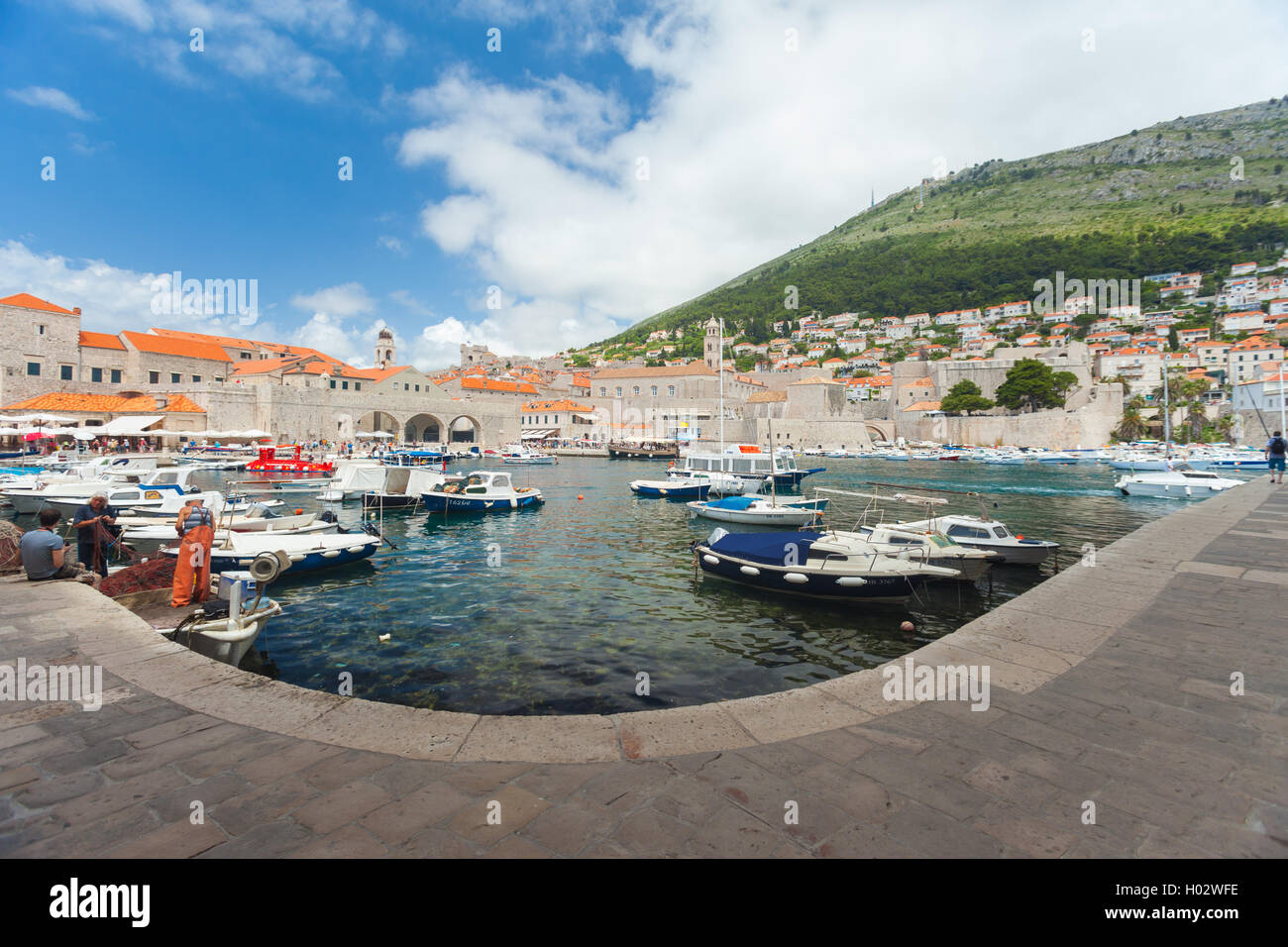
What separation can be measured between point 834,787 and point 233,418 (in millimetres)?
53418

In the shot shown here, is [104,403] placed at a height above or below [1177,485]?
above

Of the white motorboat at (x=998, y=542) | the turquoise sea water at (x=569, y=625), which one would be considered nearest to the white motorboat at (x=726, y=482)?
the turquoise sea water at (x=569, y=625)

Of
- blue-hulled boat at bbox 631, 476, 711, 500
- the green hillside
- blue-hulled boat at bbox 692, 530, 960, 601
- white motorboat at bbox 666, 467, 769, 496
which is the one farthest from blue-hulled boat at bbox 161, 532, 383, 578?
the green hillside

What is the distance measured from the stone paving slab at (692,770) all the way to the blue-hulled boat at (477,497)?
15941 mm

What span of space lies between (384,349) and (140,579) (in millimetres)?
68457

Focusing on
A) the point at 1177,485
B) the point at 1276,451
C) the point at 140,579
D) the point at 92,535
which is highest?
the point at 1276,451

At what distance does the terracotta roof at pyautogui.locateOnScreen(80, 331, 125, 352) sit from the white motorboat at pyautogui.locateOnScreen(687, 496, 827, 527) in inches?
2048

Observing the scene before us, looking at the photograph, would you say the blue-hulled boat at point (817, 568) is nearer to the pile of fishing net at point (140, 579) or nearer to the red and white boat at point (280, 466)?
the pile of fishing net at point (140, 579)

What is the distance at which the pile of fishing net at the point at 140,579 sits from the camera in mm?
6438

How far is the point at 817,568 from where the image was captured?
901 cm

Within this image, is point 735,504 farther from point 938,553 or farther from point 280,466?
point 280,466

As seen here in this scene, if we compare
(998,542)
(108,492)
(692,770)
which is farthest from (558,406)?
(692,770)
